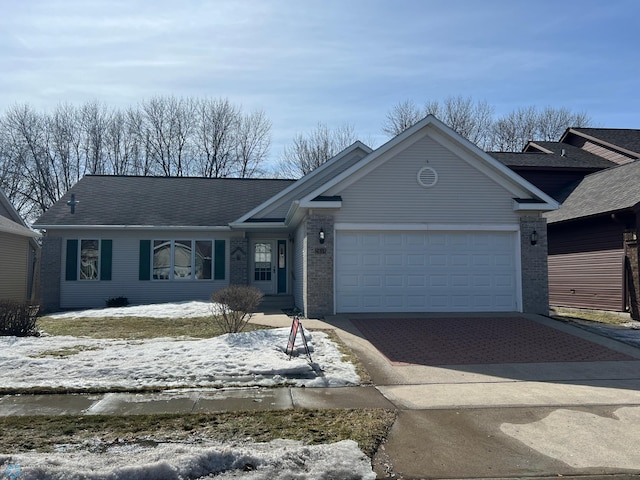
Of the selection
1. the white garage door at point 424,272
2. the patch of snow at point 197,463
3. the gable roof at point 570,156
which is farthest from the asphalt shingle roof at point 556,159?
the patch of snow at point 197,463


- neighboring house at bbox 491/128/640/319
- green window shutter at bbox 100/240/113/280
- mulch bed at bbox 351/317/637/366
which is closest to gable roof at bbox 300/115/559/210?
mulch bed at bbox 351/317/637/366

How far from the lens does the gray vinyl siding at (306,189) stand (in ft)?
58.4

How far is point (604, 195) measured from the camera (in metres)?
17.2

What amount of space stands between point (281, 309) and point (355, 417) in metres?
10.9

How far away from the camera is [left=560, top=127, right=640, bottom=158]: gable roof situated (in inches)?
1003

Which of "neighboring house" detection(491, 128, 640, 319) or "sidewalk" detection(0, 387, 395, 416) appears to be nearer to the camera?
"sidewalk" detection(0, 387, 395, 416)

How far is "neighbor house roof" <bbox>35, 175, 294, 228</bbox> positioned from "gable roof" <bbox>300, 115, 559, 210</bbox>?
23.5 ft

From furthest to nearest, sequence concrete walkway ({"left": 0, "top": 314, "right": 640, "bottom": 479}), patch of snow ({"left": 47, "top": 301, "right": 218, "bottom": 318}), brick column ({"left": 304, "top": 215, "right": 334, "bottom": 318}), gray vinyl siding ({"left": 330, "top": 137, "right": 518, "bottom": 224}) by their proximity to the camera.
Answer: patch of snow ({"left": 47, "top": 301, "right": 218, "bottom": 318}) → gray vinyl siding ({"left": 330, "top": 137, "right": 518, "bottom": 224}) → brick column ({"left": 304, "top": 215, "right": 334, "bottom": 318}) → concrete walkway ({"left": 0, "top": 314, "right": 640, "bottom": 479})

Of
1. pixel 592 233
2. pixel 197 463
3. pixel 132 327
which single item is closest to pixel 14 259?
pixel 132 327

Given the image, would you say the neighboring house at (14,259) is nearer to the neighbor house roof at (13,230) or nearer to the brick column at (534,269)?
the neighbor house roof at (13,230)

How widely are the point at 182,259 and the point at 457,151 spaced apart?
1102 centimetres

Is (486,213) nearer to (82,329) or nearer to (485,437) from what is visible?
(485,437)

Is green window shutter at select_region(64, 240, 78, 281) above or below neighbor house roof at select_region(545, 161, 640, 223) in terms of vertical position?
below

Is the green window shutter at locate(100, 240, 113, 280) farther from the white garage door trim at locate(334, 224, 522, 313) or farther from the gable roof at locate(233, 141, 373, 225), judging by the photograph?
the white garage door trim at locate(334, 224, 522, 313)
